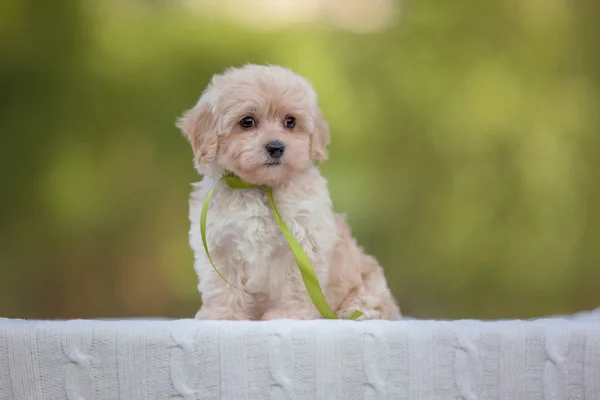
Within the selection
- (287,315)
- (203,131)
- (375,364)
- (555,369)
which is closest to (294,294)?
(287,315)

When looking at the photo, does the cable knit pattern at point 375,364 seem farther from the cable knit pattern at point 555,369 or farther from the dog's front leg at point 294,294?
the cable knit pattern at point 555,369

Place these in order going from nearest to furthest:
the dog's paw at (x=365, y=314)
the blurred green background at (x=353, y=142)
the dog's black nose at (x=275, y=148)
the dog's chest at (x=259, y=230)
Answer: the dog's black nose at (x=275, y=148) → the dog's chest at (x=259, y=230) → the dog's paw at (x=365, y=314) → the blurred green background at (x=353, y=142)

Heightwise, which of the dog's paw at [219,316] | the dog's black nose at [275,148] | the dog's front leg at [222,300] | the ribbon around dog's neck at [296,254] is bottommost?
the dog's paw at [219,316]

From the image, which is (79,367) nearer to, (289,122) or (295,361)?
(295,361)

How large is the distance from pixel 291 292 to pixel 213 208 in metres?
0.33

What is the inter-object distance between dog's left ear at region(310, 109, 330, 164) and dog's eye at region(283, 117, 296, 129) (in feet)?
0.21

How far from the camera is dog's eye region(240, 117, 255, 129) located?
193 centimetres

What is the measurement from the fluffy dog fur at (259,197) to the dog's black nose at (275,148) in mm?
14

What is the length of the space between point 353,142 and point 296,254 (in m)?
0.82

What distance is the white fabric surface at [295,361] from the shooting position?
69.1 inches

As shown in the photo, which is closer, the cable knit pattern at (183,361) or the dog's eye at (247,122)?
the cable knit pattern at (183,361)

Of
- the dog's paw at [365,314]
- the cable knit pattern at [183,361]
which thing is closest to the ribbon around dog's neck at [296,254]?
the dog's paw at [365,314]

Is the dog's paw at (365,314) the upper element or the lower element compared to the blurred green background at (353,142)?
lower

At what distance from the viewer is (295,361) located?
1.77 m
